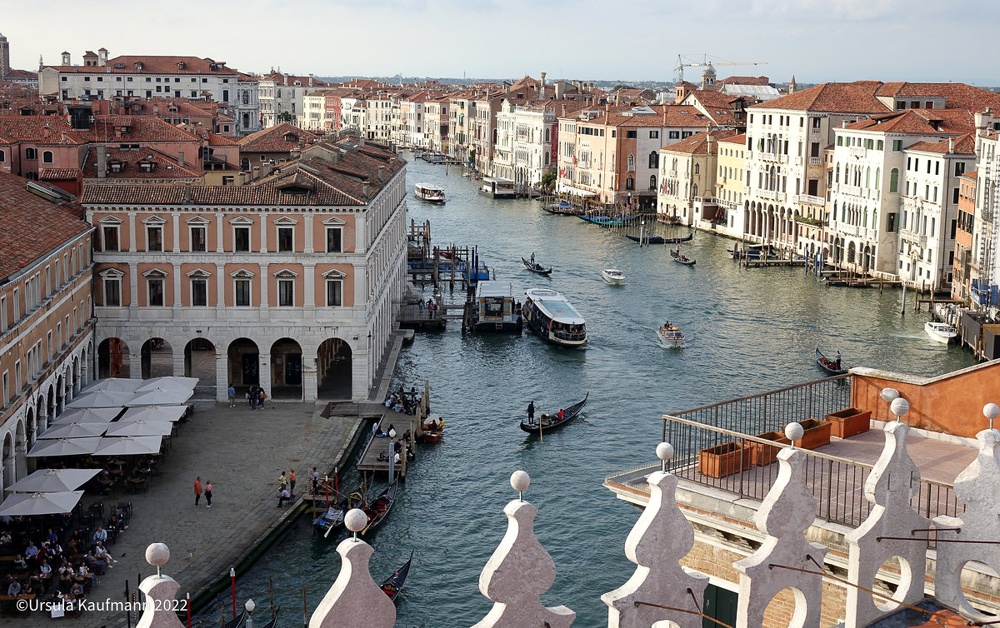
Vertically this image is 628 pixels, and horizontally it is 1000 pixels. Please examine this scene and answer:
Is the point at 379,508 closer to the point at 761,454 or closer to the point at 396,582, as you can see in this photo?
the point at 396,582

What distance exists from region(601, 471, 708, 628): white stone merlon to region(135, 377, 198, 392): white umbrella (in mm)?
22722

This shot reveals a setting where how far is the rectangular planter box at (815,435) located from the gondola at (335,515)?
12.6 meters

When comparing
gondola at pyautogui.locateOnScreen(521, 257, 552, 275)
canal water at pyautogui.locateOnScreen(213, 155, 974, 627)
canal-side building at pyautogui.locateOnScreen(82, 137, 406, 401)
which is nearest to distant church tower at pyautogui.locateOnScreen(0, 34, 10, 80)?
canal water at pyautogui.locateOnScreen(213, 155, 974, 627)

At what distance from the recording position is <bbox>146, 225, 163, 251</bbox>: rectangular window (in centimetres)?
3056

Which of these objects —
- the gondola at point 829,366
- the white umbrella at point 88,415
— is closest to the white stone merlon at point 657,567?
the white umbrella at point 88,415

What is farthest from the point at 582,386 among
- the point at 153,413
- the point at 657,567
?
the point at 657,567

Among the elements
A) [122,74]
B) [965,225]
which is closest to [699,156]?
[965,225]

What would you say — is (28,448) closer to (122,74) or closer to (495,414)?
(495,414)

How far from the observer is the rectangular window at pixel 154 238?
100 feet

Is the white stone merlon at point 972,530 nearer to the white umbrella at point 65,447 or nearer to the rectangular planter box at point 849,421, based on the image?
the rectangular planter box at point 849,421

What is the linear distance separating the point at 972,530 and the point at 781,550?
131 cm

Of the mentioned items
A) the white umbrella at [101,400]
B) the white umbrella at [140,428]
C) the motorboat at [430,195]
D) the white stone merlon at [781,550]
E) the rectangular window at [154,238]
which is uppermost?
the white stone merlon at [781,550]

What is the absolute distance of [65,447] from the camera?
940 inches

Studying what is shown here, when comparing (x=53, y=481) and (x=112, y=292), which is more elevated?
(x=112, y=292)
